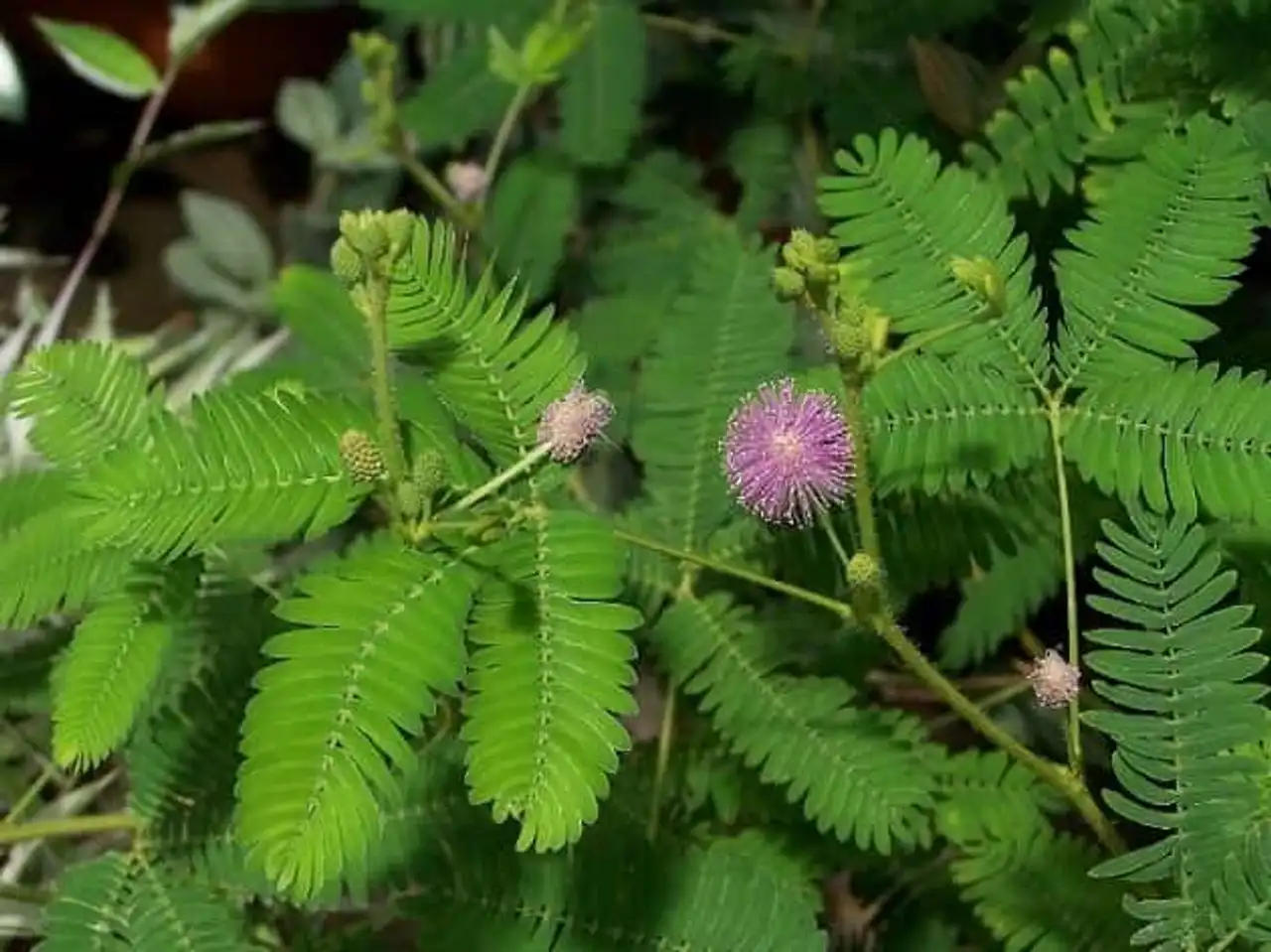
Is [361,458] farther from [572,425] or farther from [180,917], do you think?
[180,917]

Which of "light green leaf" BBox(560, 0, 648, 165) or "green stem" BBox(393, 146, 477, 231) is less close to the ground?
"light green leaf" BBox(560, 0, 648, 165)

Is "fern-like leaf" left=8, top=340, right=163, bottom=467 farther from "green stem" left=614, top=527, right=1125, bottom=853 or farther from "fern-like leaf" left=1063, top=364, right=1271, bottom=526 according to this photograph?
"fern-like leaf" left=1063, top=364, right=1271, bottom=526

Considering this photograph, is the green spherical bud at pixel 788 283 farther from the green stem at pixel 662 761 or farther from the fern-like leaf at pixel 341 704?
the green stem at pixel 662 761

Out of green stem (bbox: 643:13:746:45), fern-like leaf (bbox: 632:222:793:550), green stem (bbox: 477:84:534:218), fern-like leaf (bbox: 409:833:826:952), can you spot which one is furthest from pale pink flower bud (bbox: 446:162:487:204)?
fern-like leaf (bbox: 409:833:826:952)

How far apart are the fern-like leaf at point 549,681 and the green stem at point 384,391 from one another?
5 centimetres

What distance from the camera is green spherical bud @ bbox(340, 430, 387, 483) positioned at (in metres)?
0.63

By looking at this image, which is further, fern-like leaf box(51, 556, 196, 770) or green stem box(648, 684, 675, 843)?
green stem box(648, 684, 675, 843)

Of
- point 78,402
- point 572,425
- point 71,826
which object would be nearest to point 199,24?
point 78,402

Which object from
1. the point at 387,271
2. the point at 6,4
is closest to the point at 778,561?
the point at 387,271

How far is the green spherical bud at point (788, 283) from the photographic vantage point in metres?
0.60

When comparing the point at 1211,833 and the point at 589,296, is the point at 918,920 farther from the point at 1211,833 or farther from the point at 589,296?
the point at 589,296

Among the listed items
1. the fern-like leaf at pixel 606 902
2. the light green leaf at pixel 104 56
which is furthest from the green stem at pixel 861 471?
the light green leaf at pixel 104 56

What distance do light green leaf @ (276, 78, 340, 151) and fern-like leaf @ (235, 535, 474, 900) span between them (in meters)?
0.84

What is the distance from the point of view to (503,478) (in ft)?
2.10
